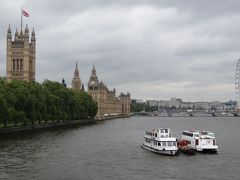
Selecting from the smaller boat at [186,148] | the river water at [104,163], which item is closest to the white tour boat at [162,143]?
the river water at [104,163]

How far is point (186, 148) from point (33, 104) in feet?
145

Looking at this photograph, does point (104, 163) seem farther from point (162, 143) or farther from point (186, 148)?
point (186, 148)

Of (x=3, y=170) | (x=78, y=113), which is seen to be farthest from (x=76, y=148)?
(x=78, y=113)

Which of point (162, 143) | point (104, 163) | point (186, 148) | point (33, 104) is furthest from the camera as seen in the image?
point (33, 104)

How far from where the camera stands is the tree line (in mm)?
88469

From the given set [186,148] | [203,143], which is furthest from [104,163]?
[203,143]

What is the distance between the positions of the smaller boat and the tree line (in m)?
32.4

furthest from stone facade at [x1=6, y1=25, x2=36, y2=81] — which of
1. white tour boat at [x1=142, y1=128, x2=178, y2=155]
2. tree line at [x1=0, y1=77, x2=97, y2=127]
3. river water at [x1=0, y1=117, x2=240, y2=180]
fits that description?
white tour boat at [x1=142, y1=128, x2=178, y2=155]

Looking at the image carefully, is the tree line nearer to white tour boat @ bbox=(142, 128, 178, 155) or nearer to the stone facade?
white tour boat @ bbox=(142, 128, 178, 155)

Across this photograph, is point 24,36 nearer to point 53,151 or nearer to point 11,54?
point 11,54

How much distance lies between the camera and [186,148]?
2483 inches

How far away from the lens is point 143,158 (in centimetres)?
5800

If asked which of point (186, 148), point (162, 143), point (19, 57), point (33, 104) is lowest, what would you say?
point (186, 148)

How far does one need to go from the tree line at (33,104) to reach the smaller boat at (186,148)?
1274 inches
